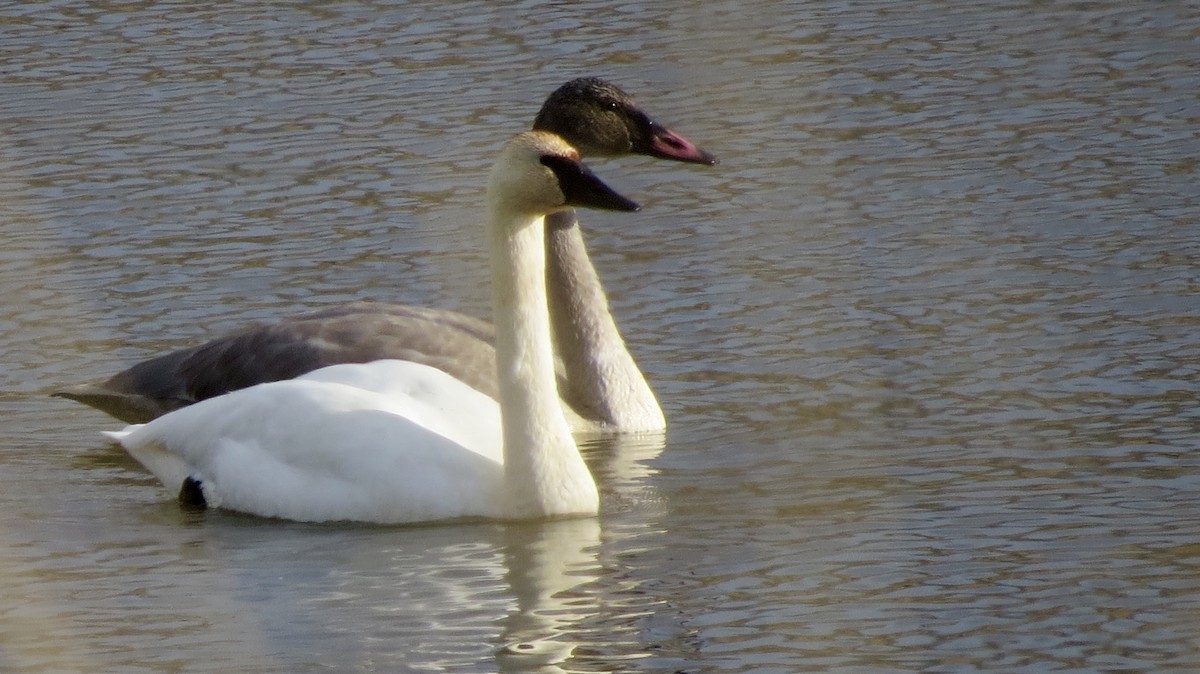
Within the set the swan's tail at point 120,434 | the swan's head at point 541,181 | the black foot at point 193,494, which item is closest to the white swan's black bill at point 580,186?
the swan's head at point 541,181

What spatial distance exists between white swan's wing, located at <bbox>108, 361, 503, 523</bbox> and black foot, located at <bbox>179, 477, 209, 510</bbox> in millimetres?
31

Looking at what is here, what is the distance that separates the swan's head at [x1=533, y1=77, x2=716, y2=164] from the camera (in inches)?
364

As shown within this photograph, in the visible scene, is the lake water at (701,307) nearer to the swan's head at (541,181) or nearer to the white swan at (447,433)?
the white swan at (447,433)

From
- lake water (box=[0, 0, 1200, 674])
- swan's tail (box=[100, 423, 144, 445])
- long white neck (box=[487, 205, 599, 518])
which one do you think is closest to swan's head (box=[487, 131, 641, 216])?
long white neck (box=[487, 205, 599, 518])

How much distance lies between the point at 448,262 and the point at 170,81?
403cm

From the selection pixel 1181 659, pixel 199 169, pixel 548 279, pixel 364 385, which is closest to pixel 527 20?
pixel 199 169

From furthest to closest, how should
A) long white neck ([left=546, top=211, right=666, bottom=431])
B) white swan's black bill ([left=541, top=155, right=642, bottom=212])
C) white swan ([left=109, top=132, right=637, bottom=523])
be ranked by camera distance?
1. long white neck ([left=546, top=211, right=666, bottom=431])
2. white swan ([left=109, top=132, right=637, bottom=523])
3. white swan's black bill ([left=541, top=155, right=642, bottom=212])

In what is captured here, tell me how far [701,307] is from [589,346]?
33.8 inches

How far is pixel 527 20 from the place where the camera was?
49.2 ft

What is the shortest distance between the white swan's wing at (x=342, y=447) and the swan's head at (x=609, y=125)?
150cm

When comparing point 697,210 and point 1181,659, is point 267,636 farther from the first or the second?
point 697,210

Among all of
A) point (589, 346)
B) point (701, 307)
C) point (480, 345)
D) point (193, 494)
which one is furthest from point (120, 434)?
point (701, 307)

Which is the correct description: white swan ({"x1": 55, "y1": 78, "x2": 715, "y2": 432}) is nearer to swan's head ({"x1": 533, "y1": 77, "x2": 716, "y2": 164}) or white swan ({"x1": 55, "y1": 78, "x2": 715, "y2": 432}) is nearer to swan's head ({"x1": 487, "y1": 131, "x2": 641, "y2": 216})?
swan's head ({"x1": 533, "y1": 77, "x2": 716, "y2": 164})

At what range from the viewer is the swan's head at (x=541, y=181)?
7195 millimetres
